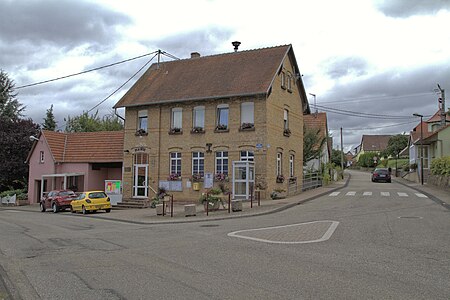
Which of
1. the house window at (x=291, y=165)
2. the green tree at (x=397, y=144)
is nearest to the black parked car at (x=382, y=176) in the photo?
the house window at (x=291, y=165)

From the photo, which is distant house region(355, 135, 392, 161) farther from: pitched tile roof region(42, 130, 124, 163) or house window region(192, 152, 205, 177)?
house window region(192, 152, 205, 177)

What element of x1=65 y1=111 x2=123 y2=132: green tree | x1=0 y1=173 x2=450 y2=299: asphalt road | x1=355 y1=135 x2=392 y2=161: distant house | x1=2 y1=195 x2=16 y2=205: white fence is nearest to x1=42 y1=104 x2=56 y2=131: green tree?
x1=65 y1=111 x2=123 y2=132: green tree

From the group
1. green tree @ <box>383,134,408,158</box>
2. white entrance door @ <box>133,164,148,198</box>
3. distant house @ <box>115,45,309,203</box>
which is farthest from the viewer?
green tree @ <box>383,134,408,158</box>

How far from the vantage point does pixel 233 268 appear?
8.67 meters

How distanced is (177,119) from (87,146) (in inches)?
457

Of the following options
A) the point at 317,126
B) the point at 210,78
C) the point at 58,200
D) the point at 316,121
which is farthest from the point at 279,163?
the point at 316,121

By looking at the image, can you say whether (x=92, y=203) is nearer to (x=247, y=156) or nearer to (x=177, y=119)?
(x=177, y=119)

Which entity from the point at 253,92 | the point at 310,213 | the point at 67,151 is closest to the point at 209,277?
the point at 310,213

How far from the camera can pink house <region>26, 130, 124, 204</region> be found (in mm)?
36562

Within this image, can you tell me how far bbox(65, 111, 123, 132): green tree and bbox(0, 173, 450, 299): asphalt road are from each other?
4833cm

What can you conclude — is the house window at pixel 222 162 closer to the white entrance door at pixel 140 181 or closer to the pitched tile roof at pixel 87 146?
the white entrance door at pixel 140 181

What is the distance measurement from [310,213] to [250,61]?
14.3 meters

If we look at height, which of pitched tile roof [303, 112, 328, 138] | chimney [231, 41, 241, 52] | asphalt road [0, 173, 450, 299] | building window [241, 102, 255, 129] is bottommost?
asphalt road [0, 173, 450, 299]

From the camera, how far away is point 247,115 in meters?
28.0
